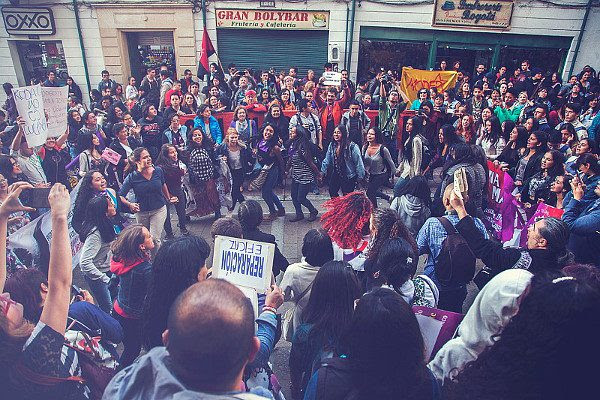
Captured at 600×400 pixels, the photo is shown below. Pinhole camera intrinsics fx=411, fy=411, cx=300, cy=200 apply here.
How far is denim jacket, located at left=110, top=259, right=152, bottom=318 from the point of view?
308 cm

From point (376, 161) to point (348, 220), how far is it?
2.70 m

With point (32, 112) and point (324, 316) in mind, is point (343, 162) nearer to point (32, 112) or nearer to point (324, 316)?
point (324, 316)

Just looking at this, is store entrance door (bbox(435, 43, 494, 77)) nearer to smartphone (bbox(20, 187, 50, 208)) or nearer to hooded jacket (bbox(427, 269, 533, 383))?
smartphone (bbox(20, 187, 50, 208))

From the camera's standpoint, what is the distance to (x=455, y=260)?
124 inches

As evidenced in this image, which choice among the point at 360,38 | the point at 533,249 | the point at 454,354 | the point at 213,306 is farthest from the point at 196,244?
the point at 360,38

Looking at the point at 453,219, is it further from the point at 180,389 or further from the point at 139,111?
the point at 139,111

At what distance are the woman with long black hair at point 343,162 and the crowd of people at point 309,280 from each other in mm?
23

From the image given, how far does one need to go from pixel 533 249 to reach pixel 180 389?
108 inches

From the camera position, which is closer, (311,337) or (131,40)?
(311,337)

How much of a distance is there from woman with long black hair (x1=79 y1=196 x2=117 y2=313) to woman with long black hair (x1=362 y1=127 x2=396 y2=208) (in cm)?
366

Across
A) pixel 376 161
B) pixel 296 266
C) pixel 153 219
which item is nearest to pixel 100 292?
pixel 153 219

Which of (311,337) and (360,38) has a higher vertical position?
(360,38)

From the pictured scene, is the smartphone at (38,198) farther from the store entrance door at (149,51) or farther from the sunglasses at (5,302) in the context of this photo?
the store entrance door at (149,51)

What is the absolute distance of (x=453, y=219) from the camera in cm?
349
